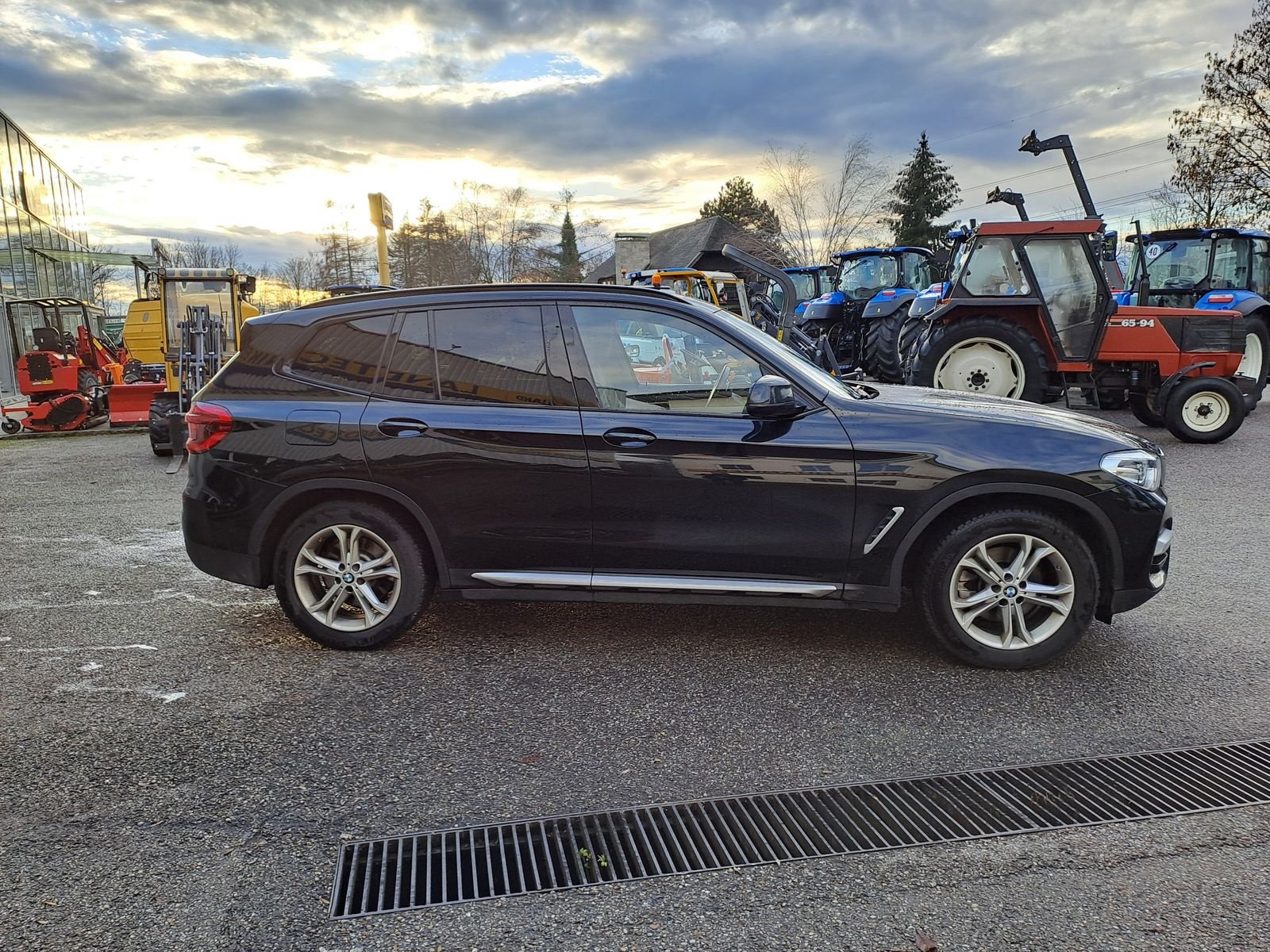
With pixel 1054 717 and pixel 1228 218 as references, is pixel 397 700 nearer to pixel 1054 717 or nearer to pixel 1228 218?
pixel 1054 717

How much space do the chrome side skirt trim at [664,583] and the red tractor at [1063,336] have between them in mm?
7589

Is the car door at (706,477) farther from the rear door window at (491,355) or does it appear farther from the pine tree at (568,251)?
the pine tree at (568,251)

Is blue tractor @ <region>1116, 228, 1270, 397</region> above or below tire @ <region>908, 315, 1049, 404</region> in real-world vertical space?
above

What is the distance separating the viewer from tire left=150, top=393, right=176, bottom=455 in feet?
36.7

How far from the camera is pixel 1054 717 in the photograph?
3.56 metres

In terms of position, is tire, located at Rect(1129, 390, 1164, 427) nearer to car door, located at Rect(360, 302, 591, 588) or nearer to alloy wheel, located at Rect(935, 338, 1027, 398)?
alloy wheel, located at Rect(935, 338, 1027, 398)

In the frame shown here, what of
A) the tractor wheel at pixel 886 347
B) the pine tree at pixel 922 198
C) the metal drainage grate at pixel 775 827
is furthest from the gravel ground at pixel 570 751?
the pine tree at pixel 922 198

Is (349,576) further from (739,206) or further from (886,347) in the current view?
(739,206)

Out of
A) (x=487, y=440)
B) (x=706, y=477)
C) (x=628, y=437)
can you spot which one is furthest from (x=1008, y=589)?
(x=487, y=440)

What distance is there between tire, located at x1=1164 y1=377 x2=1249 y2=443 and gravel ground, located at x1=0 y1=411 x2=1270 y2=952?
19.7ft

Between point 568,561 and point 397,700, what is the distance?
0.99 meters

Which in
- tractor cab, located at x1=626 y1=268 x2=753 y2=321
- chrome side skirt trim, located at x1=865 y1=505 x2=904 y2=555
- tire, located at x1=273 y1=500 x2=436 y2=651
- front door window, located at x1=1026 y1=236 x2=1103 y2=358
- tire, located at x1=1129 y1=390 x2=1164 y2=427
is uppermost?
tractor cab, located at x1=626 y1=268 x2=753 y2=321

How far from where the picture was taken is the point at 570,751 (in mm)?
3311

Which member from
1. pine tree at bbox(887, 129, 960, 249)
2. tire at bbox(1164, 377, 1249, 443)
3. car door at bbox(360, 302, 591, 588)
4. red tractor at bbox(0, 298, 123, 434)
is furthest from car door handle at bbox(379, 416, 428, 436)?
pine tree at bbox(887, 129, 960, 249)
